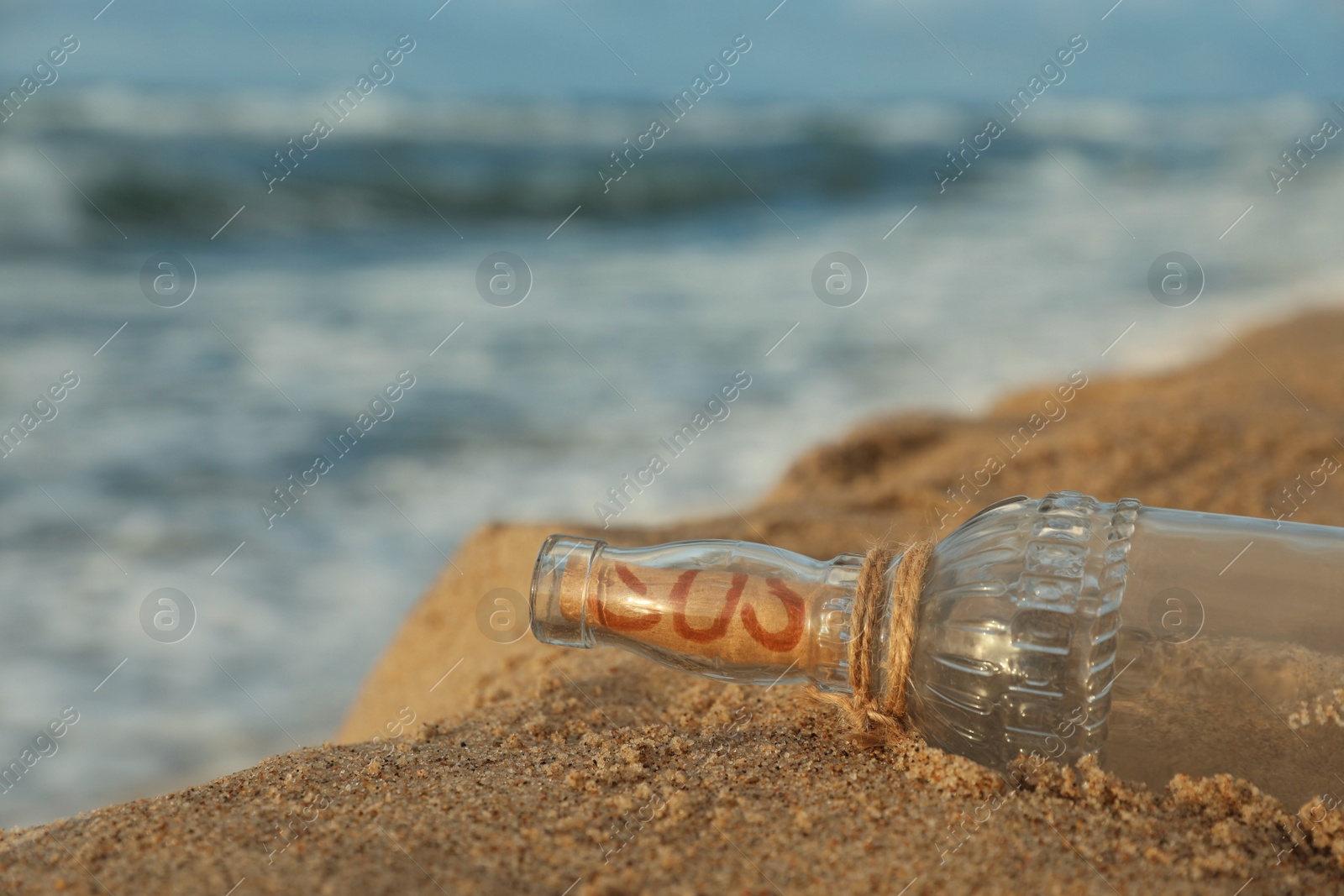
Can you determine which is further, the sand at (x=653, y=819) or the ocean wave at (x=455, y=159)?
the ocean wave at (x=455, y=159)

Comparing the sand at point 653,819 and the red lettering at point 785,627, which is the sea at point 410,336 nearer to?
the sand at point 653,819

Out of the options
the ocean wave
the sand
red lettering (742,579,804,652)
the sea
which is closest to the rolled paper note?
red lettering (742,579,804,652)

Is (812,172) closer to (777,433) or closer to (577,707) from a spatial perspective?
(777,433)

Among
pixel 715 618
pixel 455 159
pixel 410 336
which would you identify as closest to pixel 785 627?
pixel 715 618

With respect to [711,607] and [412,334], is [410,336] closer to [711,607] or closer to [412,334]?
[412,334]

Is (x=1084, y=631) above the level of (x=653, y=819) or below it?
above

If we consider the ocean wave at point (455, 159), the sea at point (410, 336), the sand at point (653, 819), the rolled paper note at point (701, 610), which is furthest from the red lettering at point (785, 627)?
the ocean wave at point (455, 159)

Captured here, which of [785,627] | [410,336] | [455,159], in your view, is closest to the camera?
[785,627]
